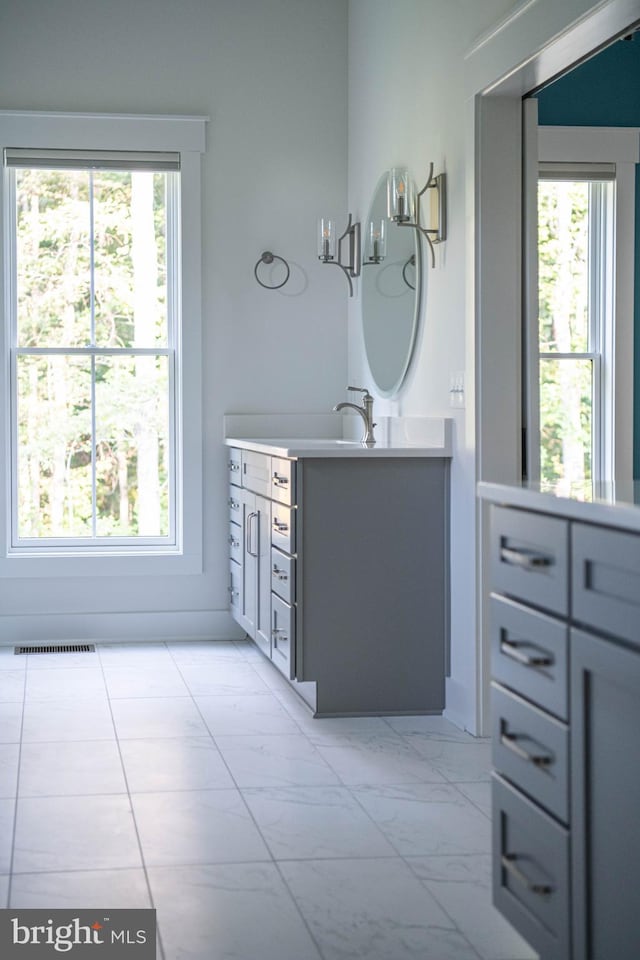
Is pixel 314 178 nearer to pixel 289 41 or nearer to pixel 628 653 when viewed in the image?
pixel 289 41

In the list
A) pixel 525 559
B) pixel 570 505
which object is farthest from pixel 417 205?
pixel 570 505

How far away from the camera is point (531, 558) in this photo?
2.02 metres

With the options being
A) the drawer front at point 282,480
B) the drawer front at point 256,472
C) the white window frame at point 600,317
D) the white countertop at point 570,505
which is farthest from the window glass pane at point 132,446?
the white countertop at point 570,505

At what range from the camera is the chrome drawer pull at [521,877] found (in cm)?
196

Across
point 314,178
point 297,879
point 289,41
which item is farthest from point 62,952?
point 289,41

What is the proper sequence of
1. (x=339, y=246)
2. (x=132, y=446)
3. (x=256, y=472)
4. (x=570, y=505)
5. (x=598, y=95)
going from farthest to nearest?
1. (x=132, y=446)
2. (x=339, y=246)
3. (x=256, y=472)
4. (x=598, y=95)
5. (x=570, y=505)

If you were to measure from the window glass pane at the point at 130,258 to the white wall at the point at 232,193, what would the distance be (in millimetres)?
232

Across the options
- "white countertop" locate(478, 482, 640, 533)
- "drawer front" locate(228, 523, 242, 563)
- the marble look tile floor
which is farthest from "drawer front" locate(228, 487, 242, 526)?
"white countertop" locate(478, 482, 640, 533)

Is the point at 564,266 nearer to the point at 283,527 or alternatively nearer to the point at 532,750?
the point at 283,527

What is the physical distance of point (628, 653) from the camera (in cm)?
168

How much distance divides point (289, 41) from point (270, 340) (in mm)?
1419

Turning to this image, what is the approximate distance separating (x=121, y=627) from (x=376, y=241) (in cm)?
215

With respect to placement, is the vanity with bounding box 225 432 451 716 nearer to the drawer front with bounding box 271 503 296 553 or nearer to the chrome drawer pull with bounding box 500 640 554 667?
the drawer front with bounding box 271 503 296 553

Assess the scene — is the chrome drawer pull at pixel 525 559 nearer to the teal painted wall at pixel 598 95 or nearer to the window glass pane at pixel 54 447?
the teal painted wall at pixel 598 95
